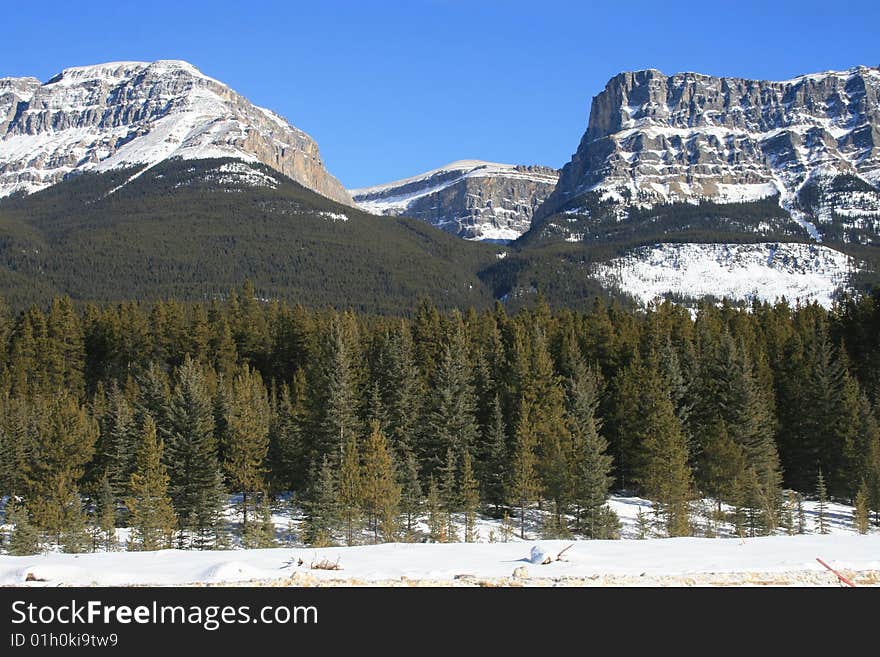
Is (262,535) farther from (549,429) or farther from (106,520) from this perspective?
(549,429)

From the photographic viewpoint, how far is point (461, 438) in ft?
190

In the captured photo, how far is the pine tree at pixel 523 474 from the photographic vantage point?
51312 millimetres

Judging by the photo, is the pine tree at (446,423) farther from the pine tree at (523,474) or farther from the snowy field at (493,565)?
the snowy field at (493,565)

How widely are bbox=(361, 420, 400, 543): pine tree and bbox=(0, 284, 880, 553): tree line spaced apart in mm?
134

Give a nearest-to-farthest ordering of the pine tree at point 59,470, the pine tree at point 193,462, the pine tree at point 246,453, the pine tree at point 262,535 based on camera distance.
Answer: the pine tree at point 262,535, the pine tree at point 59,470, the pine tree at point 193,462, the pine tree at point 246,453

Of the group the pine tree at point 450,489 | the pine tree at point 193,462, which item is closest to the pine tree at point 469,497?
the pine tree at point 450,489

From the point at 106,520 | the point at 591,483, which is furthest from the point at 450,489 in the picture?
the point at 106,520

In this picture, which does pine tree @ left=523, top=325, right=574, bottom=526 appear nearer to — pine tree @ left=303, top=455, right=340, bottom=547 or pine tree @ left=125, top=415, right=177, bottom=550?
pine tree @ left=303, top=455, right=340, bottom=547

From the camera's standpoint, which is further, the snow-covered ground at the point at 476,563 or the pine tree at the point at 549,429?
the pine tree at the point at 549,429

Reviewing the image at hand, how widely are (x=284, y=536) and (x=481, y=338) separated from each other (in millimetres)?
38443

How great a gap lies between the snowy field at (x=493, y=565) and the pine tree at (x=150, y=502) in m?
24.1

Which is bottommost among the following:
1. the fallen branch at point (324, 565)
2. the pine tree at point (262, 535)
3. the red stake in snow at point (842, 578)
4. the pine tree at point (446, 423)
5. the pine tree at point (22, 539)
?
the pine tree at point (262, 535)

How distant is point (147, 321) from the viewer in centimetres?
9675
